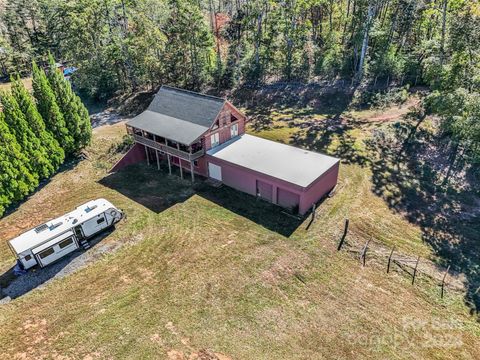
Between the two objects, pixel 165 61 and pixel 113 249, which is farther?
pixel 165 61

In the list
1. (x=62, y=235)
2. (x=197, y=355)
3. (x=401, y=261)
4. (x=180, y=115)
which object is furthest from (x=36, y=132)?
(x=401, y=261)

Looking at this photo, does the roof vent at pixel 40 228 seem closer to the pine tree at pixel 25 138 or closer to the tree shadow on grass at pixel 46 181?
the tree shadow on grass at pixel 46 181

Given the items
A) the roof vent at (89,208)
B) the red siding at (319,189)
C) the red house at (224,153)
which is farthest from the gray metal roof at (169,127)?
the red siding at (319,189)

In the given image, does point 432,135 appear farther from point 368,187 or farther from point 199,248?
point 199,248

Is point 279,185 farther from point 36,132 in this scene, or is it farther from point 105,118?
point 105,118

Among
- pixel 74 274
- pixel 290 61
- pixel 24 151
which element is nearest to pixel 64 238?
pixel 74 274

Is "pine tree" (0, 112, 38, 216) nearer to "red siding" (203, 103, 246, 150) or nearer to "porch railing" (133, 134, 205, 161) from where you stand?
"porch railing" (133, 134, 205, 161)
